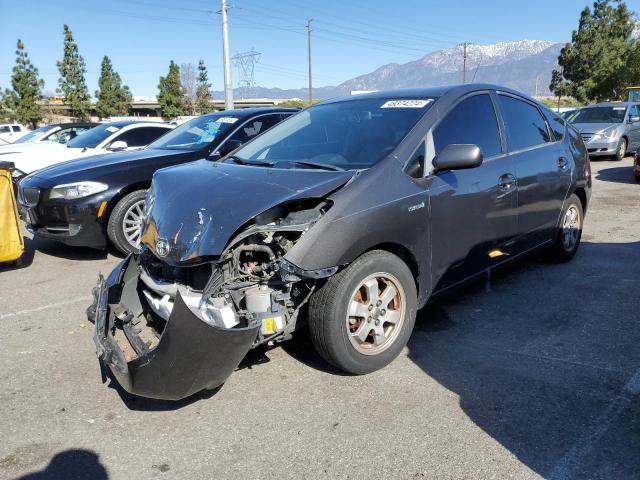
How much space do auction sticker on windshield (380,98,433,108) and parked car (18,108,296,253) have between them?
2.26 metres

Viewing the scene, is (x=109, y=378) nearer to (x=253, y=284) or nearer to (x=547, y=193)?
(x=253, y=284)

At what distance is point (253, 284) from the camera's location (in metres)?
3.02

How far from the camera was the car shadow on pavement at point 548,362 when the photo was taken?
2637 millimetres

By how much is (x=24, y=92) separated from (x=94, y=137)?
42.3 metres

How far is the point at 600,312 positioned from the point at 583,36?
164 feet

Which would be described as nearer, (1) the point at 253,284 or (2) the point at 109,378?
(1) the point at 253,284

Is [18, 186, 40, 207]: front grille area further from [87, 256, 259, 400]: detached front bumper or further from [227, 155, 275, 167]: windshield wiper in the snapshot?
[87, 256, 259, 400]: detached front bumper

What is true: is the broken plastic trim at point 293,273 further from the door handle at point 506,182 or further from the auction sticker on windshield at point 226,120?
the auction sticker on windshield at point 226,120

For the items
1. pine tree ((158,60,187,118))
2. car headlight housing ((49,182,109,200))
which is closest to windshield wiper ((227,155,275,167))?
car headlight housing ((49,182,109,200))

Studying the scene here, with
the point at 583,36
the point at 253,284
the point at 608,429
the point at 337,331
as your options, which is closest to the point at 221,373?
the point at 253,284

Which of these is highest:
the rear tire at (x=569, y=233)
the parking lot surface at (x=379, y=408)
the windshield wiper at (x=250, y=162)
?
the windshield wiper at (x=250, y=162)

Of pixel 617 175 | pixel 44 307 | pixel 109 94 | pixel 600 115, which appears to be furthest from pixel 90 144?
pixel 109 94

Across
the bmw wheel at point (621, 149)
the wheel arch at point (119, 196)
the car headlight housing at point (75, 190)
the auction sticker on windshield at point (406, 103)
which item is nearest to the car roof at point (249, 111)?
the wheel arch at point (119, 196)

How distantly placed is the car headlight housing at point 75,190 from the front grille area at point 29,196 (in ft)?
0.72
